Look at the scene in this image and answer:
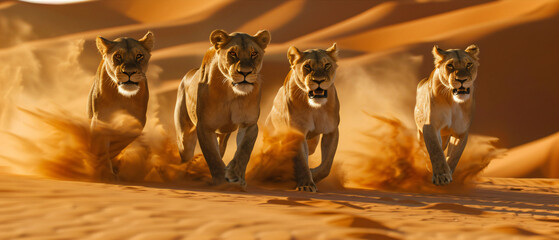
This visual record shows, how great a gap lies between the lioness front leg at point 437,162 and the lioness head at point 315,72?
171cm

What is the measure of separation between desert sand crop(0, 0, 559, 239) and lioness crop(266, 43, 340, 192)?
278mm

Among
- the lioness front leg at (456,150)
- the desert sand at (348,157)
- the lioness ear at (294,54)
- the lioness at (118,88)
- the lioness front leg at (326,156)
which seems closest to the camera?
the desert sand at (348,157)

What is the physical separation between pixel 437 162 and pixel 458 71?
45.2 inches

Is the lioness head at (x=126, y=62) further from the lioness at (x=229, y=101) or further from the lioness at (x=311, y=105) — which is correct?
the lioness at (x=311, y=105)

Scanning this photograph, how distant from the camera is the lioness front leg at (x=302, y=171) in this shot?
283 inches

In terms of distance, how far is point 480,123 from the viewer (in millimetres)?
20531

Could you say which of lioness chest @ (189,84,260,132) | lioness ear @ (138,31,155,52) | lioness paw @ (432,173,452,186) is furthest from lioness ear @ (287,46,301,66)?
lioness paw @ (432,173,452,186)

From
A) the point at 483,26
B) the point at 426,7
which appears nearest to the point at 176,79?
the point at 483,26

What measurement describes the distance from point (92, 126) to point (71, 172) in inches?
26.7

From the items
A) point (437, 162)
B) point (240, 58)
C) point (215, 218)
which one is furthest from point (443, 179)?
point (215, 218)

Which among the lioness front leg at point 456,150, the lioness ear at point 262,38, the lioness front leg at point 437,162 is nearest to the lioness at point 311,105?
the lioness ear at point 262,38

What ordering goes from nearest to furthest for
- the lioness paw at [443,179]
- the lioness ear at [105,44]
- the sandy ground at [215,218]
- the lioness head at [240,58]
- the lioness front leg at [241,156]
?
the sandy ground at [215,218]
the lioness head at [240,58]
the lioness front leg at [241,156]
the lioness ear at [105,44]
the lioness paw at [443,179]

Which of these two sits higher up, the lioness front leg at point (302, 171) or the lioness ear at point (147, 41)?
the lioness ear at point (147, 41)

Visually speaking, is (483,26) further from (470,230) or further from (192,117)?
(470,230)
